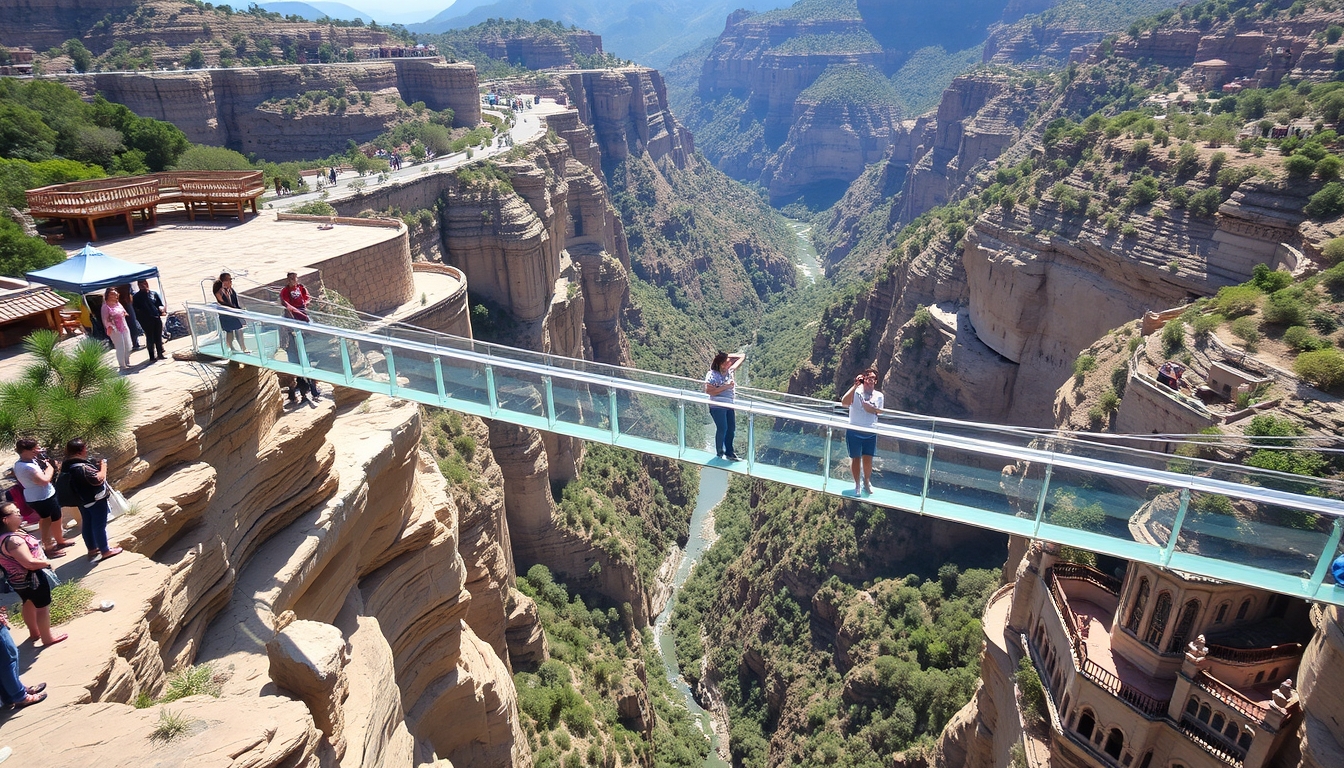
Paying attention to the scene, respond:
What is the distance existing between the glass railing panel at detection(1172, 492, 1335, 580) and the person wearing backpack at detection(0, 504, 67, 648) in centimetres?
1494

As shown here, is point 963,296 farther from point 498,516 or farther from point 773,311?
point 773,311

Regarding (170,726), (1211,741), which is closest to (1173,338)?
(1211,741)

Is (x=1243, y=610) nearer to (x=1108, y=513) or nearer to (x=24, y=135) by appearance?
(x=1108, y=513)

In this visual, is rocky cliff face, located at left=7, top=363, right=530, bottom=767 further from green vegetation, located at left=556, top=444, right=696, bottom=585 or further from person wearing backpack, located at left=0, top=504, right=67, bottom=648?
green vegetation, located at left=556, top=444, right=696, bottom=585

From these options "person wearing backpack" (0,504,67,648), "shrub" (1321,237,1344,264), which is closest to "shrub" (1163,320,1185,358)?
"shrub" (1321,237,1344,264)

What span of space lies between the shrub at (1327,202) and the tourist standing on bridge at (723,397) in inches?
830

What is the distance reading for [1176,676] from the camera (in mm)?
15633

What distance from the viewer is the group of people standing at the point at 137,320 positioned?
1325 cm

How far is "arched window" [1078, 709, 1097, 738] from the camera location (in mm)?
16552

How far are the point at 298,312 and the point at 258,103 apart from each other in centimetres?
4156

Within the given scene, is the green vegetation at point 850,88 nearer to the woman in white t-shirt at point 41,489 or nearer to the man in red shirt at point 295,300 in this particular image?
the man in red shirt at point 295,300

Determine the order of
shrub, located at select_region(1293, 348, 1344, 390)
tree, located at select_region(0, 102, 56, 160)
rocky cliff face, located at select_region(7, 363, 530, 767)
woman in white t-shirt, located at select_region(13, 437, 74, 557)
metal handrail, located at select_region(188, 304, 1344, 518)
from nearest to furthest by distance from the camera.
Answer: rocky cliff face, located at select_region(7, 363, 530, 767), woman in white t-shirt, located at select_region(13, 437, 74, 557), metal handrail, located at select_region(188, 304, 1344, 518), shrub, located at select_region(1293, 348, 1344, 390), tree, located at select_region(0, 102, 56, 160)

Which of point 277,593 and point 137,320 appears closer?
point 277,593

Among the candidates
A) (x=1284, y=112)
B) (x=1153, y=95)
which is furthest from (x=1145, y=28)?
(x=1284, y=112)
